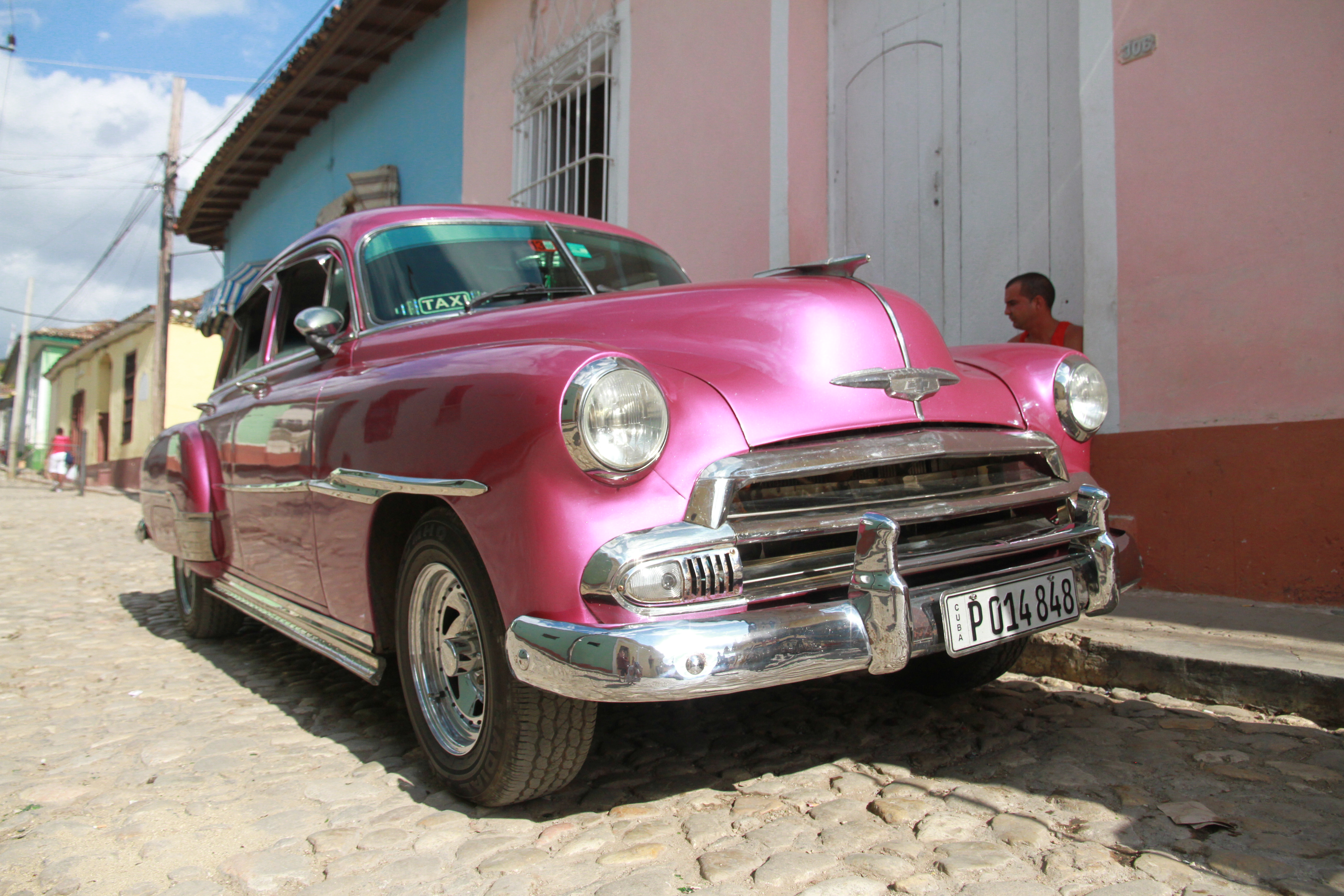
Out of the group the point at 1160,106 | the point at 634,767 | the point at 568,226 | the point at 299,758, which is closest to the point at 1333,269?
the point at 1160,106

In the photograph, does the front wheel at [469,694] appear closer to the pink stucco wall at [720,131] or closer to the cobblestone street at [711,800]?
the cobblestone street at [711,800]

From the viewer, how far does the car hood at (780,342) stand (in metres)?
1.98

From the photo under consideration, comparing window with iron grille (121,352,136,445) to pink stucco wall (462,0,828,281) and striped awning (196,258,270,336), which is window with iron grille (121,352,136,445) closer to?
striped awning (196,258,270,336)

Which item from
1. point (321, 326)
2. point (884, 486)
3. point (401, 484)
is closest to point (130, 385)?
point (321, 326)

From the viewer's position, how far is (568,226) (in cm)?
326

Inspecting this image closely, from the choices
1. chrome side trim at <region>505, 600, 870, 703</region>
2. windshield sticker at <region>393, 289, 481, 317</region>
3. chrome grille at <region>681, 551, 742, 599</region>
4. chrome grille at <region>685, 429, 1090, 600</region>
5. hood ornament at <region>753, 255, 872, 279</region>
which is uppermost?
hood ornament at <region>753, 255, 872, 279</region>

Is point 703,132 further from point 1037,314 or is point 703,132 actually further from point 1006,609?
point 1006,609

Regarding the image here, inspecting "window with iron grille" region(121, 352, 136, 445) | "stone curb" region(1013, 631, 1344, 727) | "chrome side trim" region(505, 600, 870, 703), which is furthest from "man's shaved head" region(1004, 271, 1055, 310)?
"window with iron grille" region(121, 352, 136, 445)

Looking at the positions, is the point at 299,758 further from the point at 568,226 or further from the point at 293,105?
the point at 293,105

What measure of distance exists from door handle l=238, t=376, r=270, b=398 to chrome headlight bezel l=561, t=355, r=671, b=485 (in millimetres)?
1886

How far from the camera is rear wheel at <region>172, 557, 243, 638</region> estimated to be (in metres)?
3.98

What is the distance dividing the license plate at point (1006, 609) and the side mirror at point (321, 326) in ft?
6.37

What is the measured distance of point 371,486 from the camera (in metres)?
2.26

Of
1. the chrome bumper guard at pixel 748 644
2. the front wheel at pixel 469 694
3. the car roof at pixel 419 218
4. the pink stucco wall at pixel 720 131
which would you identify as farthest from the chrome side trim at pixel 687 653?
the pink stucco wall at pixel 720 131
